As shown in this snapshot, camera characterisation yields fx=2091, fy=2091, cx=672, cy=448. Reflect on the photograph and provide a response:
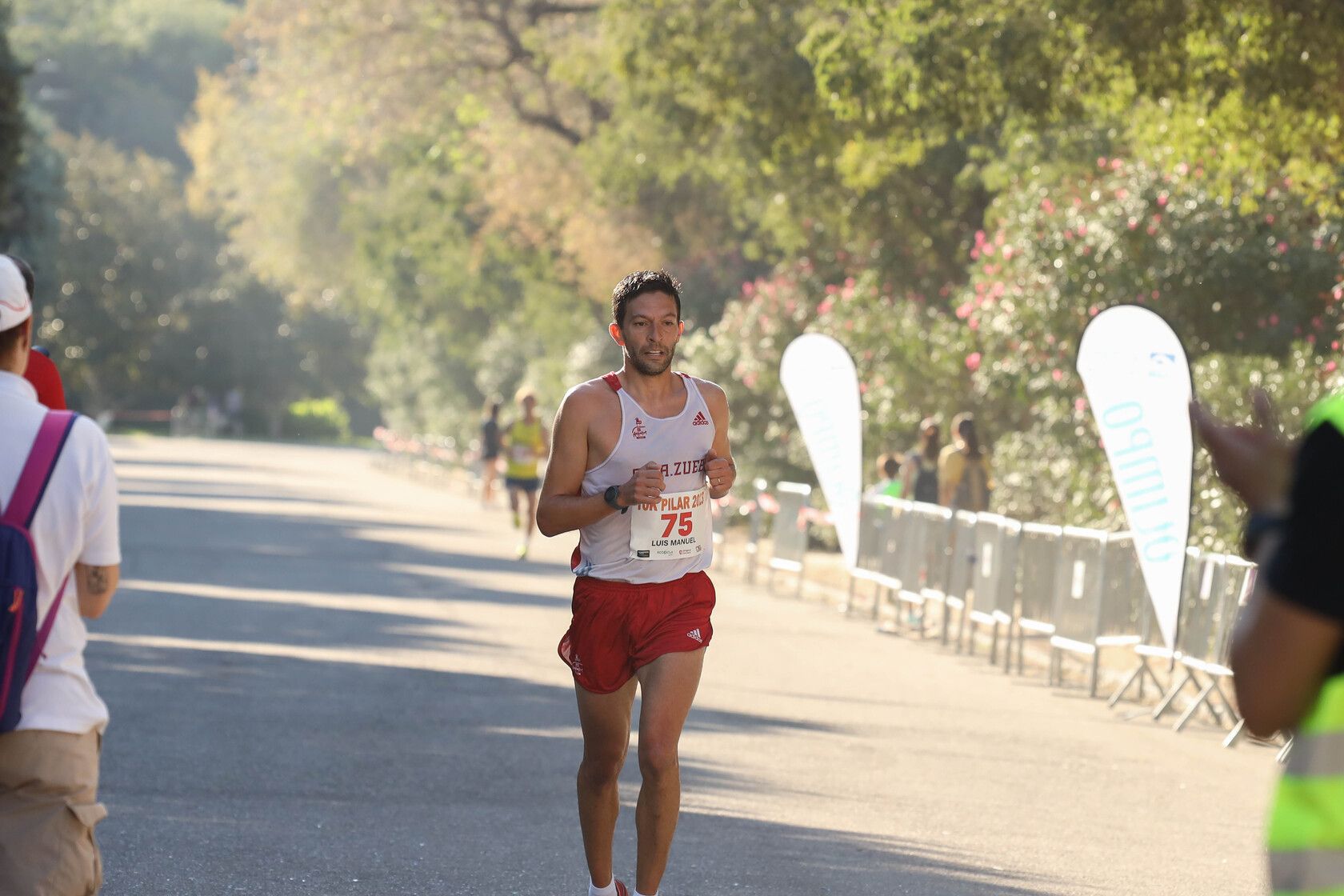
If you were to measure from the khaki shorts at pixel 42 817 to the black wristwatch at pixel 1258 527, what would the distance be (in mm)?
2400

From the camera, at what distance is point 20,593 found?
4.00 m

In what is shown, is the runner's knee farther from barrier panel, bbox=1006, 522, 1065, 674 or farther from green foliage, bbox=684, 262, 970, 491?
green foliage, bbox=684, 262, 970, 491

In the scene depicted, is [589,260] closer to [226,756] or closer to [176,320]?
[226,756]

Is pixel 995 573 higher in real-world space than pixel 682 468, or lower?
lower

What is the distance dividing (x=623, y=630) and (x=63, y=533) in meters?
2.31

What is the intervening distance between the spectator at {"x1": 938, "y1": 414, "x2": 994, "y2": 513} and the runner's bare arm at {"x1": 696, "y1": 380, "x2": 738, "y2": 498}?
11874 millimetres

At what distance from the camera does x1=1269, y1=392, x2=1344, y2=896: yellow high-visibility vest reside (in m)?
2.68

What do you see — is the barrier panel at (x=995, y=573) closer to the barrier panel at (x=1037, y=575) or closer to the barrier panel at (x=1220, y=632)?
the barrier panel at (x=1037, y=575)

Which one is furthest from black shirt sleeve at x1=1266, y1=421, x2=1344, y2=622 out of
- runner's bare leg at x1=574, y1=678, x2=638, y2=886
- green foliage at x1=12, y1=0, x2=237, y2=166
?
green foliage at x1=12, y1=0, x2=237, y2=166

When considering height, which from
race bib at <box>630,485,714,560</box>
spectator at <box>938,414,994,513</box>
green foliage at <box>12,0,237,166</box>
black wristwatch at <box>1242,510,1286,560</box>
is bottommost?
spectator at <box>938,414,994,513</box>

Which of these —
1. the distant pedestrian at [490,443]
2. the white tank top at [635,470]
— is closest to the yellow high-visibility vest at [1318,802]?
the white tank top at [635,470]

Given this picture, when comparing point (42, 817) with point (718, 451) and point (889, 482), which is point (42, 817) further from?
point (889, 482)

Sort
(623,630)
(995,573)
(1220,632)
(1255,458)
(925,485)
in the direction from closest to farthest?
(1255,458), (623,630), (1220,632), (995,573), (925,485)

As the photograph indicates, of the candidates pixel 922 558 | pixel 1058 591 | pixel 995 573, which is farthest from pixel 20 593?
pixel 922 558
